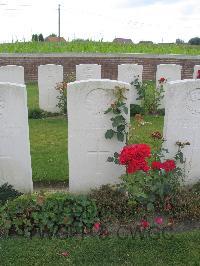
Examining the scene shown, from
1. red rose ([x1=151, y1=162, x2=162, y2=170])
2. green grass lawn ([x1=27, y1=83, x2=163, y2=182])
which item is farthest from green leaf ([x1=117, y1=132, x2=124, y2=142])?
red rose ([x1=151, y1=162, x2=162, y2=170])

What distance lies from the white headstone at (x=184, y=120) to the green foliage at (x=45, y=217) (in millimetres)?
1378

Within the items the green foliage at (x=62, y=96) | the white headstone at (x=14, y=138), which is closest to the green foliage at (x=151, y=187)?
the white headstone at (x=14, y=138)

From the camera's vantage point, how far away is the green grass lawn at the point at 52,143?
5949 mm

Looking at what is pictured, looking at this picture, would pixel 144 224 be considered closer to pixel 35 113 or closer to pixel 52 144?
pixel 52 144

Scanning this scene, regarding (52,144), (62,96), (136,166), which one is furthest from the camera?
(62,96)

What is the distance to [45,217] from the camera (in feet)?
14.0

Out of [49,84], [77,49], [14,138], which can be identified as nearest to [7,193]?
[14,138]

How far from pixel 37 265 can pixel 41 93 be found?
22.4 ft

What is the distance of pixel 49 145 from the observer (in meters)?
7.38

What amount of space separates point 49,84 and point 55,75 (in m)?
0.28

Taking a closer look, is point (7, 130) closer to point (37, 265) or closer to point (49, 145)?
point (37, 265)

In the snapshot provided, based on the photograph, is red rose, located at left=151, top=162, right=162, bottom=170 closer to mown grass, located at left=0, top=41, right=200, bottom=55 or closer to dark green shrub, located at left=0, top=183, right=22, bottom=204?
dark green shrub, located at left=0, top=183, right=22, bottom=204

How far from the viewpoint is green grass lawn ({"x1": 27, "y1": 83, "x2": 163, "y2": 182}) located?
5949 millimetres

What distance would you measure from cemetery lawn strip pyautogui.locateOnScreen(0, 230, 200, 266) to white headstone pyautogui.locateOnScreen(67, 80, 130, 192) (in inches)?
41.8
